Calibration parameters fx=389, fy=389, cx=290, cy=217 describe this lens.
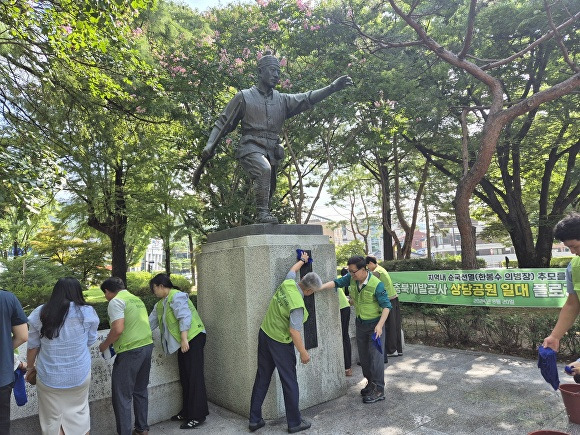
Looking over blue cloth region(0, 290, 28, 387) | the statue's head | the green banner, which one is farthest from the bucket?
the green banner

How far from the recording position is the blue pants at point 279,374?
12.4 feet

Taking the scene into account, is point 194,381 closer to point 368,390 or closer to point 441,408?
point 368,390

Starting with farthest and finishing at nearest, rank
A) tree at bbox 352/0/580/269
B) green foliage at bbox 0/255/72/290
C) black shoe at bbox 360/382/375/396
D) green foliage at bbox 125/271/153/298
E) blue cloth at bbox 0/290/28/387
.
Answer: green foliage at bbox 125/271/153/298 < green foliage at bbox 0/255/72/290 < tree at bbox 352/0/580/269 < black shoe at bbox 360/382/375/396 < blue cloth at bbox 0/290/28/387

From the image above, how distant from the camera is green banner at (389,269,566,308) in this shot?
6871 mm

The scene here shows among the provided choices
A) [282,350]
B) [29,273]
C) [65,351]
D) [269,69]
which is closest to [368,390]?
[282,350]

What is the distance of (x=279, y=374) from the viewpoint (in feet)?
12.5

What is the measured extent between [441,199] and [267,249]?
58.4 feet

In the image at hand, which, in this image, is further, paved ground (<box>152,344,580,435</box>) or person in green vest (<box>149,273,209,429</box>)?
person in green vest (<box>149,273,209,429</box>)

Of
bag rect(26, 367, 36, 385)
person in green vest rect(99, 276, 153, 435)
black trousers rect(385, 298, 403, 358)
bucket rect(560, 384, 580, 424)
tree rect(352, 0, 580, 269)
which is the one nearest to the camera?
bucket rect(560, 384, 580, 424)

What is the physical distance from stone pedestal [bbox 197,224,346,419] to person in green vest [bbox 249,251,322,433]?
286 mm

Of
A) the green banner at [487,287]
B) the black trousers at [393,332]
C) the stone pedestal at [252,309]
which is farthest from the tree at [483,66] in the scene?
the stone pedestal at [252,309]

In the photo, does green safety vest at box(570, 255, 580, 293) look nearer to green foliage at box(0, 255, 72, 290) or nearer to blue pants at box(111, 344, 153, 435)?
blue pants at box(111, 344, 153, 435)

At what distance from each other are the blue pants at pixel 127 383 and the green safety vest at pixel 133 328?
5 cm

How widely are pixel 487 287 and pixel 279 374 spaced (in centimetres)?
555
